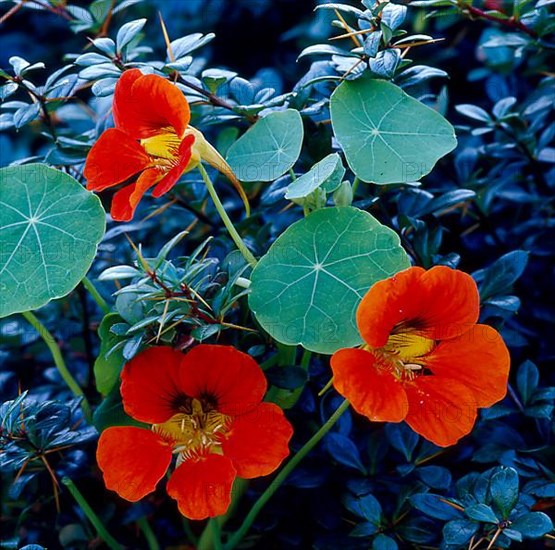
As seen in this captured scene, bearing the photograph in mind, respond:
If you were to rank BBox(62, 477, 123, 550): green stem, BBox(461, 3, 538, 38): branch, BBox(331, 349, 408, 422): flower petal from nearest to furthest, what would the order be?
BBox(331, 349, 408, 422): flower petal < BBox(62, 477, 123, 550): green stem < BBox(461, 3, 538, 38): branch

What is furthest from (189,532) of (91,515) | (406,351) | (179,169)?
(179,169)

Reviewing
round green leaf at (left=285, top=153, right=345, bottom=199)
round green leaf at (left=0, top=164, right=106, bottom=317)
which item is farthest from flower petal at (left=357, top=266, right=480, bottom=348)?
round green leaf at (left=0, top=164, right=106, bottom=317)

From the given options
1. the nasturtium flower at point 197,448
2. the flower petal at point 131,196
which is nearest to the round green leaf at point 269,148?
the flower petal at point 131,196

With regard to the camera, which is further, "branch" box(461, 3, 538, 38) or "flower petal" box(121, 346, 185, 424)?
"branch" box(461, 3, 538, 38)

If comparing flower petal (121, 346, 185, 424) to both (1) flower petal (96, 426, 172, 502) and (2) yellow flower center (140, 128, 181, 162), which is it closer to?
(1) flower petal (96, 426, 172, 502)

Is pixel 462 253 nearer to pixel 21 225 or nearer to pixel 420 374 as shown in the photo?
pixel 420 374

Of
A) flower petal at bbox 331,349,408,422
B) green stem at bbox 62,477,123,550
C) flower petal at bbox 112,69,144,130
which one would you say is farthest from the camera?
green stem at bbox 62,477,123,550

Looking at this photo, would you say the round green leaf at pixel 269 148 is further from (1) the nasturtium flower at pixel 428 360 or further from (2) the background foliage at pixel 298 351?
(1) the nasturtium flower at pixel 428 360

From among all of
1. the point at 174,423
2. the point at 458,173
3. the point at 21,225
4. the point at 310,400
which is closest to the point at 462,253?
the point at 458,173
